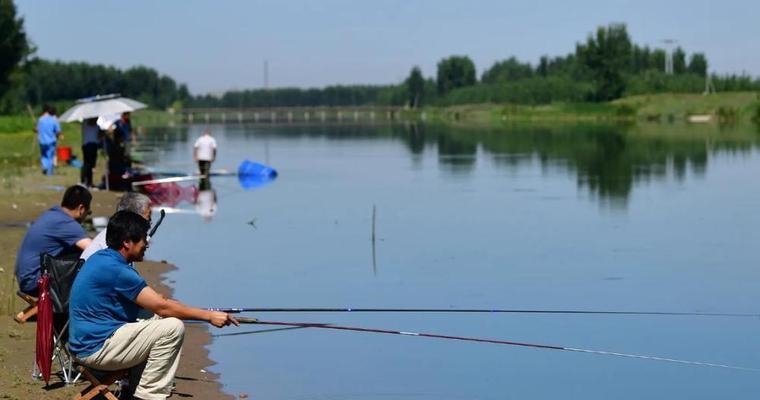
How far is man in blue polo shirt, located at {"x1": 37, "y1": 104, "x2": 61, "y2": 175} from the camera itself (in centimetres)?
2767

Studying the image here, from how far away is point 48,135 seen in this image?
1092 inches

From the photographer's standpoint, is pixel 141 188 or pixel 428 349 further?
pixel 141 188

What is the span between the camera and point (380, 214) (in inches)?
896

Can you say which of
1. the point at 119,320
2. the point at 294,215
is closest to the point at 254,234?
the point at 294,215

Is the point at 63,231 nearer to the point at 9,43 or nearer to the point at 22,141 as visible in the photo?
the point at 22,141

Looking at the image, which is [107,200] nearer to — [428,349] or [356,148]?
[428,349]

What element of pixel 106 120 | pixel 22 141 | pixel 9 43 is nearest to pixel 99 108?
pixel 106 120

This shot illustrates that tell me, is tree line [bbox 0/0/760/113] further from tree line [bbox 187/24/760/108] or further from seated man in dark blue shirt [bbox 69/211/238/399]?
seated man in dark blue shirt [bbox 69/211/238/399]

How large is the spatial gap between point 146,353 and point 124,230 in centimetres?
77

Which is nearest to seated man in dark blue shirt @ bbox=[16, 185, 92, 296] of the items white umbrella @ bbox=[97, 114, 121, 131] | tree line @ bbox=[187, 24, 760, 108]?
white umbrella @ bbox=[97, 114, 121, 131]

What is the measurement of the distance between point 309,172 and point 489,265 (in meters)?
21.4

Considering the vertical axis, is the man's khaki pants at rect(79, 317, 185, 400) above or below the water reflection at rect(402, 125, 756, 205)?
above

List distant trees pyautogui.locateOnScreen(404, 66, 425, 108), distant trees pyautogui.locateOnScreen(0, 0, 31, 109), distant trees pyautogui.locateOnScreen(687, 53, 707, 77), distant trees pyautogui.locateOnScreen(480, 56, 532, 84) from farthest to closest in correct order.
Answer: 1. distant trees pyautogui.locateOnScreen(404, 66, 425, 108)
2. distant trees pyautogui.locateOnScreen(480, 56, 532, 84)
3. distant trees pyautogui.locateOnScreen(687, 53, 707, 77)
4. distant trees pyautogui.locateOnScreen(0, 0, 31, 109)

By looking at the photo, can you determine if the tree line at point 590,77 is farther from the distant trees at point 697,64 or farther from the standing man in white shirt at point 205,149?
the standing man in white shirt at point 205,149
